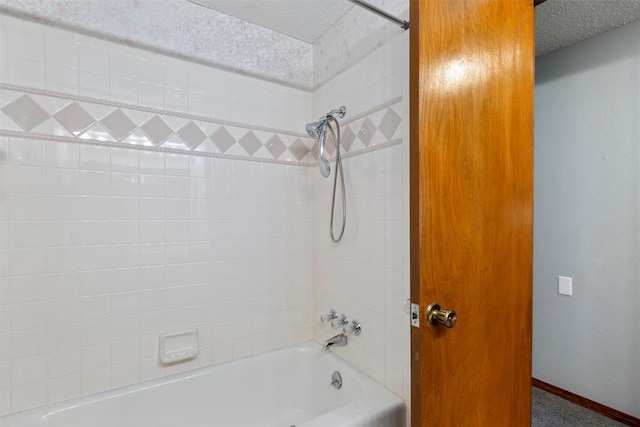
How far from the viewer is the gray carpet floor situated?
1.89 m

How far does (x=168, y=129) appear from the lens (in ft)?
5.17

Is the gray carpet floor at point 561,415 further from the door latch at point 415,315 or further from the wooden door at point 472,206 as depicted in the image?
the door latch at point 415,315

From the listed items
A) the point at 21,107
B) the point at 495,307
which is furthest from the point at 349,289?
the point at 21,107

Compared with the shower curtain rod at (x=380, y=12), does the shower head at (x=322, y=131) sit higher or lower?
lower

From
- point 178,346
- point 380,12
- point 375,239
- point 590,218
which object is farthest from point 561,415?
point 380,12

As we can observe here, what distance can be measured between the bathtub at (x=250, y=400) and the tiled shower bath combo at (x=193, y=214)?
0.05ft

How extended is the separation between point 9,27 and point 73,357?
1.38m

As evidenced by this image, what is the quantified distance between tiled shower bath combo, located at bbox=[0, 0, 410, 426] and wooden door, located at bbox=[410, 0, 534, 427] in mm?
350

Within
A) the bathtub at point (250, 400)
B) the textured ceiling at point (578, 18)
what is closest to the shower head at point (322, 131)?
the bathtub at point (250, 400)

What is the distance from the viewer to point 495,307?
3.68 ft

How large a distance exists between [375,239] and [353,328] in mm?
491

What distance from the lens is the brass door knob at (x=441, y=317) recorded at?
90 cm

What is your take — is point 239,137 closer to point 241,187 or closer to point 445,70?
point 241,187

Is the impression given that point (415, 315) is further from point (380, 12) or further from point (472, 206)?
point (380, 12)
